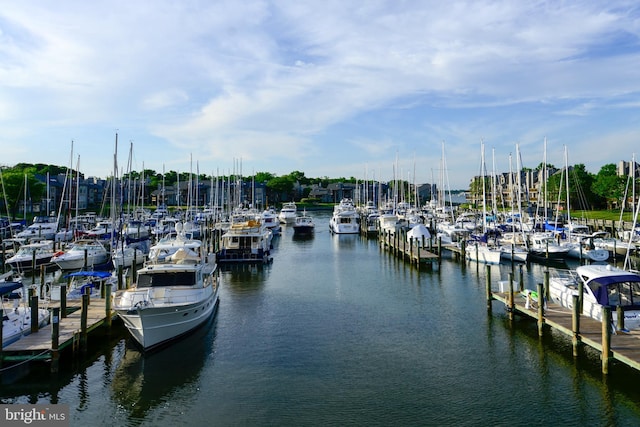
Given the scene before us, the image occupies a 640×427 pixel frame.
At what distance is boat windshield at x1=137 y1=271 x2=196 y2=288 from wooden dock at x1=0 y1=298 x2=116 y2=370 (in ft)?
7.24

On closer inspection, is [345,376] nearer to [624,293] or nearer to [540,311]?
[540,311]

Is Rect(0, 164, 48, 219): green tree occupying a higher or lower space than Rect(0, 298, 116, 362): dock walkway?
higher

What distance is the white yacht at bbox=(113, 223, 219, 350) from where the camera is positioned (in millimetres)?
21672

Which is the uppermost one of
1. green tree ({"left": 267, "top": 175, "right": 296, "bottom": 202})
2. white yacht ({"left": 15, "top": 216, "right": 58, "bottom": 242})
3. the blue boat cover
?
green tree ({"left": 267, "top": 175, "right": 296, "bottom": 202})

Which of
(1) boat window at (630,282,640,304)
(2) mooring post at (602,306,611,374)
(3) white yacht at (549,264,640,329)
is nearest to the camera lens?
(2) mooring post at (602,306,611,374)

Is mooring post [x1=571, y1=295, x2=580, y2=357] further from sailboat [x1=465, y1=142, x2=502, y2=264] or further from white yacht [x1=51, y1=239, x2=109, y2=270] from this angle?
white yacht [x1=51, y1=239, x2=109, y2=270]

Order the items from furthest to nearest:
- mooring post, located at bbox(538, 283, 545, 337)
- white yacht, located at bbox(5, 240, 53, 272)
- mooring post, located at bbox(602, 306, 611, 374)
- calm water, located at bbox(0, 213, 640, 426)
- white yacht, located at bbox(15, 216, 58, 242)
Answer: white yacht, located at bbox(15, 216, 58, 242) < white yacht, located at bbox(5, 240, 53, 272) < mooring post, located at bbox(538, 283, 545, 337) < mooring post, located at bbox(602, 306, 611, 374) < calm water, located at bbox(0, 213, 640, 426)

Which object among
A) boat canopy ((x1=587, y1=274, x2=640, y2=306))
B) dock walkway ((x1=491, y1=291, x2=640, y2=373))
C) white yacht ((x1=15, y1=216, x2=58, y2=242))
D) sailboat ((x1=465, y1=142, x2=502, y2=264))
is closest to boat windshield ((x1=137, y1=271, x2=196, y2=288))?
dock walkway ((x1=491, y1=291, x2=640, y2=373))

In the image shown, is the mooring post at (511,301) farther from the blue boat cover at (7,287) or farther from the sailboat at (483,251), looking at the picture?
the blue boat cover at (7,287)

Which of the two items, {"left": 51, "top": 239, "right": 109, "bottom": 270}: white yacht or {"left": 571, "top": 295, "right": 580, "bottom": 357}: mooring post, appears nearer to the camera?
{"left": 571, "top": 295, "right": 580, "bottom": 357}: mooring post

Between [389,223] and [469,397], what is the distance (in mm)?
58519

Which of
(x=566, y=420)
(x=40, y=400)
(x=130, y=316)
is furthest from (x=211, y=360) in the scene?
(x=566, y=420)

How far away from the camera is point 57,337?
19453mm

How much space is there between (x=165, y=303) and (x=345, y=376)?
9.53 m
